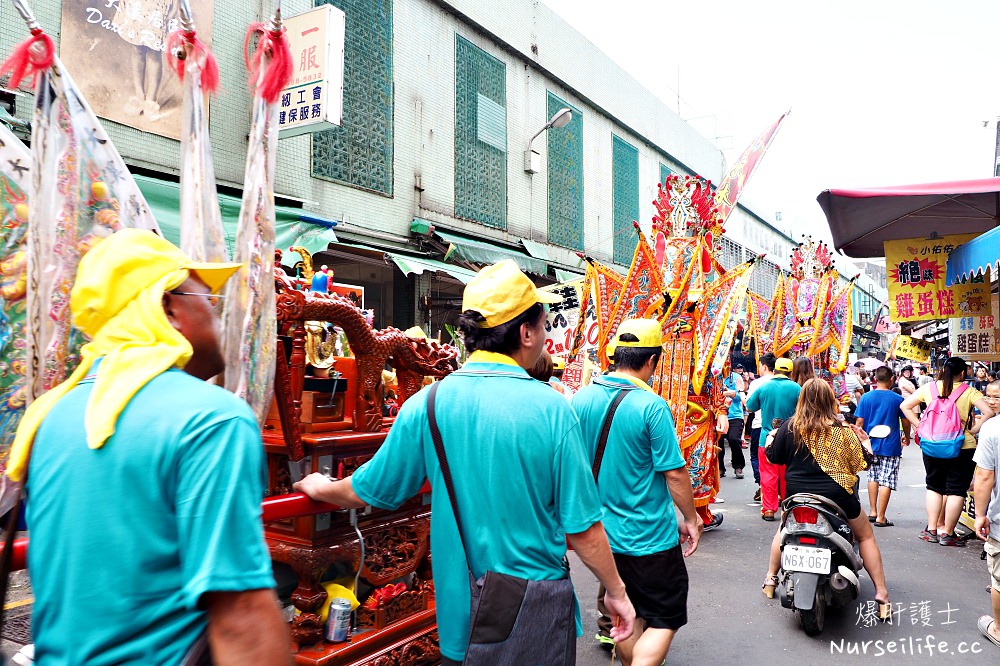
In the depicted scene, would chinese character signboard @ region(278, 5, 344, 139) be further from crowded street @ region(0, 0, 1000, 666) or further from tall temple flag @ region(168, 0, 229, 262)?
tall temple flag @ region(168, 0, 229, 262)

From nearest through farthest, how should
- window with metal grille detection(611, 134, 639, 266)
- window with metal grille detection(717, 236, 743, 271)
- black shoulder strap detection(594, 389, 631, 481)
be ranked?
black shoulder strap detection(594, 389, 631, 481), window with metal grille detection(611, 134, 639, 266), window with metal grille detection(717, 236, 743, 271)

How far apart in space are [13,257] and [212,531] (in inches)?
66.5

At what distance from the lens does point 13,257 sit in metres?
2.39

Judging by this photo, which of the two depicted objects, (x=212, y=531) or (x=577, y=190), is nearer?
(x=212, y=531)

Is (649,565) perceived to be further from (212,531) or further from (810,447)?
(212,531)

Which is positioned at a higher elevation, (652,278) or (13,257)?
(652,278)

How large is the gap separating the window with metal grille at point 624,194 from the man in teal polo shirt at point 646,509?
15813 millimetres

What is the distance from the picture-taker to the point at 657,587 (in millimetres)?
3506

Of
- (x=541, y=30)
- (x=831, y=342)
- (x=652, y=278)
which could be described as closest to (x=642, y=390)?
(x=652, y=278)

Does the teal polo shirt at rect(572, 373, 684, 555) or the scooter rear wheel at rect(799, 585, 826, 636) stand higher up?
the teal polo shirt at rect(572, 373, 684, 555)

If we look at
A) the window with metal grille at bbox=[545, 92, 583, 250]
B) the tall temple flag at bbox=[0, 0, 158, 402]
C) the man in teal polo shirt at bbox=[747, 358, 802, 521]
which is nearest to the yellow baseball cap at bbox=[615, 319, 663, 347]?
the tall temple flag at bbox=[0, 0, 158, 402]

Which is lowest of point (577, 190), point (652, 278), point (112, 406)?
point (112, 406)

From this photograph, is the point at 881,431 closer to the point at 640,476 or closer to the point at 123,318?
the point at 640,476

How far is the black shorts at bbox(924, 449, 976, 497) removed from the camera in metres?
6.87
